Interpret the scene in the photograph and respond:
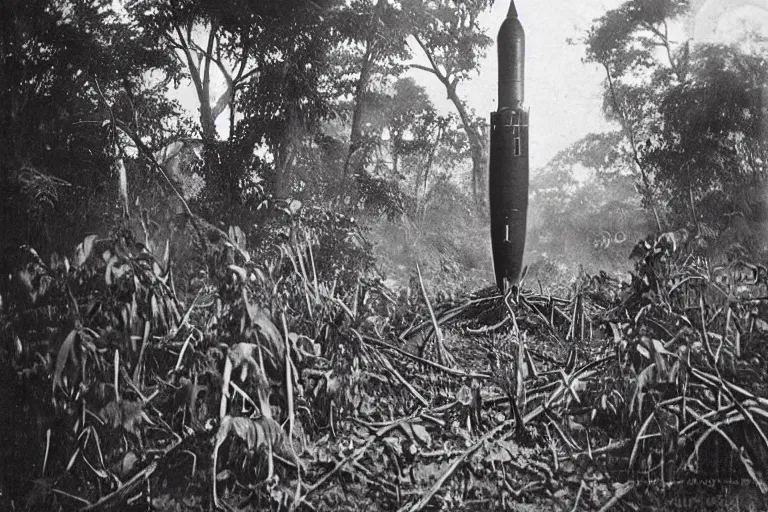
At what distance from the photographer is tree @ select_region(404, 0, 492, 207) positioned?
291cm

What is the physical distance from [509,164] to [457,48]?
2.35 ft

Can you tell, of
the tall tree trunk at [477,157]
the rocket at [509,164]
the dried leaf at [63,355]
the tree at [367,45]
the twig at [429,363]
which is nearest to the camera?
the dried leaf at [63,355]

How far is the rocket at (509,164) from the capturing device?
2.88 m

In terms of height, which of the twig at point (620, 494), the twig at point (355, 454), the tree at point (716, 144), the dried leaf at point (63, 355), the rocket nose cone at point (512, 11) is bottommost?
the twig at point (620, 494)

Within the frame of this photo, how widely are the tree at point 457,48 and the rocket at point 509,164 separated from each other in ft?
0.29

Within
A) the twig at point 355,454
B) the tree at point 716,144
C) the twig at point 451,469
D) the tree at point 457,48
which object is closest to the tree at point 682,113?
the tree at point 716,144

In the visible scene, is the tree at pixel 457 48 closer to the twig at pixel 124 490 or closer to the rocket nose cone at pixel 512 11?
the rocket nose cone at pixel 512 11

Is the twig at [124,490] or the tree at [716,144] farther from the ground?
the tree at [716,144]

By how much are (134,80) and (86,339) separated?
4.33 feet

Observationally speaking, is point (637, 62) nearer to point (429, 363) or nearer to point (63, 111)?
point (429, 363)

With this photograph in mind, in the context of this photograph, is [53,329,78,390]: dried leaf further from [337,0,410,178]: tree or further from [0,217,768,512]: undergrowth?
[337,0,410,178]: tree

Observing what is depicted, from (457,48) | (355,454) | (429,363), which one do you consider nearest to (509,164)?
(457,48)

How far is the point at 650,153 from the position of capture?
2703 millimetres

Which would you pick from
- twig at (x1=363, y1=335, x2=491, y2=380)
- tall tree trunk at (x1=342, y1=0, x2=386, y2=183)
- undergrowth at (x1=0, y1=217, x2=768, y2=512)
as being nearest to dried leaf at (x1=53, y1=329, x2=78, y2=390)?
undergrowth at (x1=0, y1=217, x2=768, y2=512)
